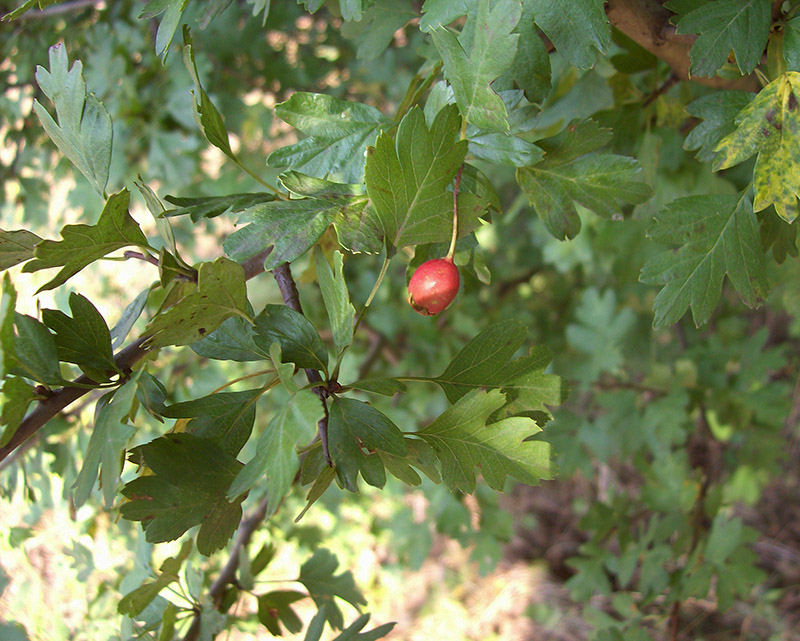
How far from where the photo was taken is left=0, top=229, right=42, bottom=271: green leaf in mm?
504

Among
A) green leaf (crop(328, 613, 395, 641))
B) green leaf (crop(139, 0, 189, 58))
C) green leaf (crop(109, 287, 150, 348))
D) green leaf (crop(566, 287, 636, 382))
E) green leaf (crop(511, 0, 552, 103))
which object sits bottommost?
green leaf (crop(566, 287, 636, 382))

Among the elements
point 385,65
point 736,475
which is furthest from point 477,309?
point 736,475

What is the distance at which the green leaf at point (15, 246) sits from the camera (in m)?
0.50

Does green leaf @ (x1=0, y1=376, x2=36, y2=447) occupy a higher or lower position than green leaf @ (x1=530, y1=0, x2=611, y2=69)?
lower

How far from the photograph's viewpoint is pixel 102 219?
1.65 ft

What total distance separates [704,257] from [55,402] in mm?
555

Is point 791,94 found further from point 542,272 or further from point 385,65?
point 542,272

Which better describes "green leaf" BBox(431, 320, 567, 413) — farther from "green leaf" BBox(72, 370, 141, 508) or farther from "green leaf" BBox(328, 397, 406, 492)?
"green leaf" BBox(72, 370, 141, 508)

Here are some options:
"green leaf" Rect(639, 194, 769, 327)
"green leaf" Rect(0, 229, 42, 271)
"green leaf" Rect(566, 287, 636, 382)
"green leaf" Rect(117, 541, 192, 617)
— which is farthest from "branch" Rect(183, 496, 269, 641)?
"green leaf" Rect(566, 287, 636, 382)

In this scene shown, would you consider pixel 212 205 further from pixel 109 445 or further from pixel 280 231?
pixel 109 445

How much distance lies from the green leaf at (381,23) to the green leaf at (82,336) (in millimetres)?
470

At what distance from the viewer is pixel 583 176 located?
0.60 m

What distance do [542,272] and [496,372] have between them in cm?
164

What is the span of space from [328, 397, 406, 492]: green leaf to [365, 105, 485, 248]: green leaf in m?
0.14
